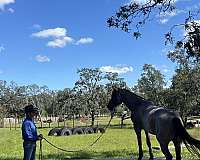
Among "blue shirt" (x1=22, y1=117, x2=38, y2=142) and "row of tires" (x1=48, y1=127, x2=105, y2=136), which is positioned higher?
"blue shirt" (x1=22, y1=117, x2=38, y2=142)

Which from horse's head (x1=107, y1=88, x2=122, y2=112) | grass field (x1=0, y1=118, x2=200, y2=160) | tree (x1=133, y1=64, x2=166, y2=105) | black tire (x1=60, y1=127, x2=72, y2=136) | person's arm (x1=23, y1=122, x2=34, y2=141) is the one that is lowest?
grass field (x1=0, y1=118, x2=200, y2=160)

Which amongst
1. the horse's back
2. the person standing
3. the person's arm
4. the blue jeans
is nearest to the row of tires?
the horse's back

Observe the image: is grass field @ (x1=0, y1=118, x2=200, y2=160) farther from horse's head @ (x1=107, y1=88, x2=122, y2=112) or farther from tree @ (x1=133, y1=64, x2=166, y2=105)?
tree @ (x1=133, y1=64, x2=166, y2=105)

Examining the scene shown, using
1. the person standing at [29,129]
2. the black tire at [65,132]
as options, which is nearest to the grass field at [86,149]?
the person standing at [29,129]

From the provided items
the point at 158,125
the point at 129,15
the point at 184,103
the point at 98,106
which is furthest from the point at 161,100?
the point at 158,125

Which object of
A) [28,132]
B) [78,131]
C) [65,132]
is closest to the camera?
[28,132]

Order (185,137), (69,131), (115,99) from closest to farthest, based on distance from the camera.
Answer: (185,137), (115,99), (69,131)

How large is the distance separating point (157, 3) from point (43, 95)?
5365 inches

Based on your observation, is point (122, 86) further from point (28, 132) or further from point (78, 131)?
point (28, 132)

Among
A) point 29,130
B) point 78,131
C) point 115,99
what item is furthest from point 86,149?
point 78,131

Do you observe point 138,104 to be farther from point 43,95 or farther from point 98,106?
point 43,95

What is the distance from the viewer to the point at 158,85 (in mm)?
87500

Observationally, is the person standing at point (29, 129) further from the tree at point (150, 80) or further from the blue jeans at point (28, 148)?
the tree at point (150, 80)

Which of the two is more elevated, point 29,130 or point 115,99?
point 115,99
